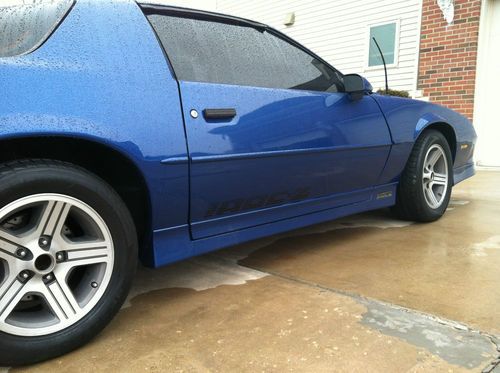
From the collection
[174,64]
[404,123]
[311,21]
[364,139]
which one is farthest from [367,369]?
[311,21]

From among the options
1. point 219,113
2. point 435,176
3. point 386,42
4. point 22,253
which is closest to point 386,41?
point 386,42

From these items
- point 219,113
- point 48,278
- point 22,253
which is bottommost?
point 48,278

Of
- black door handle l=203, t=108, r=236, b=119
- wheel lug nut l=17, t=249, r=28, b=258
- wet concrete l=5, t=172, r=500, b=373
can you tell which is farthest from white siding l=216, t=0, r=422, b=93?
wheel lug nut l=17, t=249, r=28, b=258

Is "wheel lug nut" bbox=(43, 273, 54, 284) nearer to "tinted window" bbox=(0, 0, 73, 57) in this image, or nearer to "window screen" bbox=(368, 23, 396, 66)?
"tinted window" bbox=(0, 0, 73, 57)

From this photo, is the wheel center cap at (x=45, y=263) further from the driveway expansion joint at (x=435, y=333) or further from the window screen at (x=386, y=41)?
the window screen at (x=386, y=41)

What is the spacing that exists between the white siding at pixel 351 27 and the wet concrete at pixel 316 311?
500 cm

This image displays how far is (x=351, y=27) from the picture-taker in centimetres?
844

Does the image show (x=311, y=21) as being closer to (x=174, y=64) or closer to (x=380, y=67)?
(x=380, y=67)

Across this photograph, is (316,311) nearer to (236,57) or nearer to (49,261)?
(49,261)

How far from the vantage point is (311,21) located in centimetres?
919

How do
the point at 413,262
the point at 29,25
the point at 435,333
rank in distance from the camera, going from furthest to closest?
the point at 413,262 < the point at 29,25 < the point at 435,333

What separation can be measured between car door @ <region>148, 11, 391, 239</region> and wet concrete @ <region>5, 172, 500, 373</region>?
1.26ft

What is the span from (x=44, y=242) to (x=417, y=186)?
2.90 metres

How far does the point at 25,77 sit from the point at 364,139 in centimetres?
219
